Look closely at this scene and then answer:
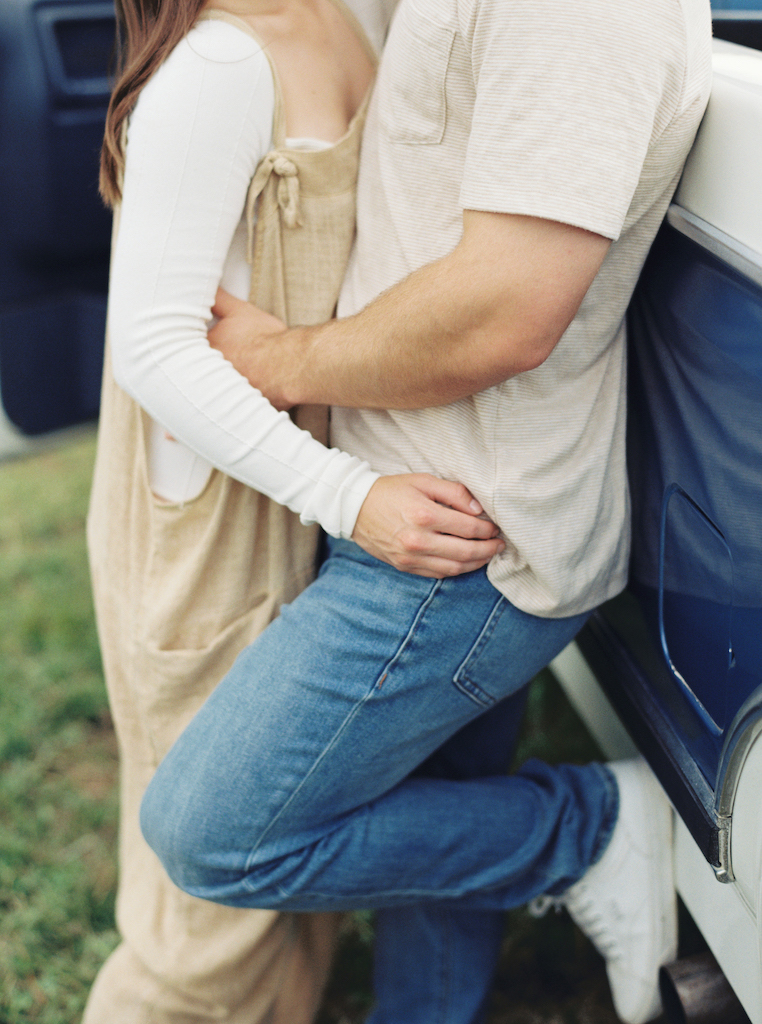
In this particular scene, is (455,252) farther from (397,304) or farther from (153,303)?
(153,303)

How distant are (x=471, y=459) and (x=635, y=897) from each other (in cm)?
74

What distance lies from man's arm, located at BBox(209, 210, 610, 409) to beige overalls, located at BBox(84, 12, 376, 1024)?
0.09 meters

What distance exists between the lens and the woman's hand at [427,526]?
3.63ft

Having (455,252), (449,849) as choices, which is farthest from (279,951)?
(455,252)

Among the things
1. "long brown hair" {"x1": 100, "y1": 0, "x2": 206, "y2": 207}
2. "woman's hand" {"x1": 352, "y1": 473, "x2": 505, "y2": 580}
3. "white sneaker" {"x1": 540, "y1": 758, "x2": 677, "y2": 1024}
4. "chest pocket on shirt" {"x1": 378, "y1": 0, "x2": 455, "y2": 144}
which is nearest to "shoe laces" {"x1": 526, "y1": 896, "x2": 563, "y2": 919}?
"white sneaker" {"x1": 540, "y1": 758, "x2": 677, "y2": 1024}

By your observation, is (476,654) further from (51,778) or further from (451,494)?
(51,778)

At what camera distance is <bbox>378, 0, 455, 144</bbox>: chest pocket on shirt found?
0.99 m

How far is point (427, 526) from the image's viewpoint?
3.60 feet

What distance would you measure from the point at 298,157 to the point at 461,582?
1.83 feet

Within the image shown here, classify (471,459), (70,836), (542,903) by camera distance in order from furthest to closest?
(70,836), (542,903), (471,459)

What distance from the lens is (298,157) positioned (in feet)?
3.76

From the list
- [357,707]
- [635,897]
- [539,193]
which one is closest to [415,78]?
[539,193]

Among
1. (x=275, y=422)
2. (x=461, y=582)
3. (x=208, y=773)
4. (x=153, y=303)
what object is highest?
(x=153, y=303)

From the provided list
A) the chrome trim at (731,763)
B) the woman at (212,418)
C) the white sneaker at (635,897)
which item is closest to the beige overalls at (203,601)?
the woman at (212,418)
